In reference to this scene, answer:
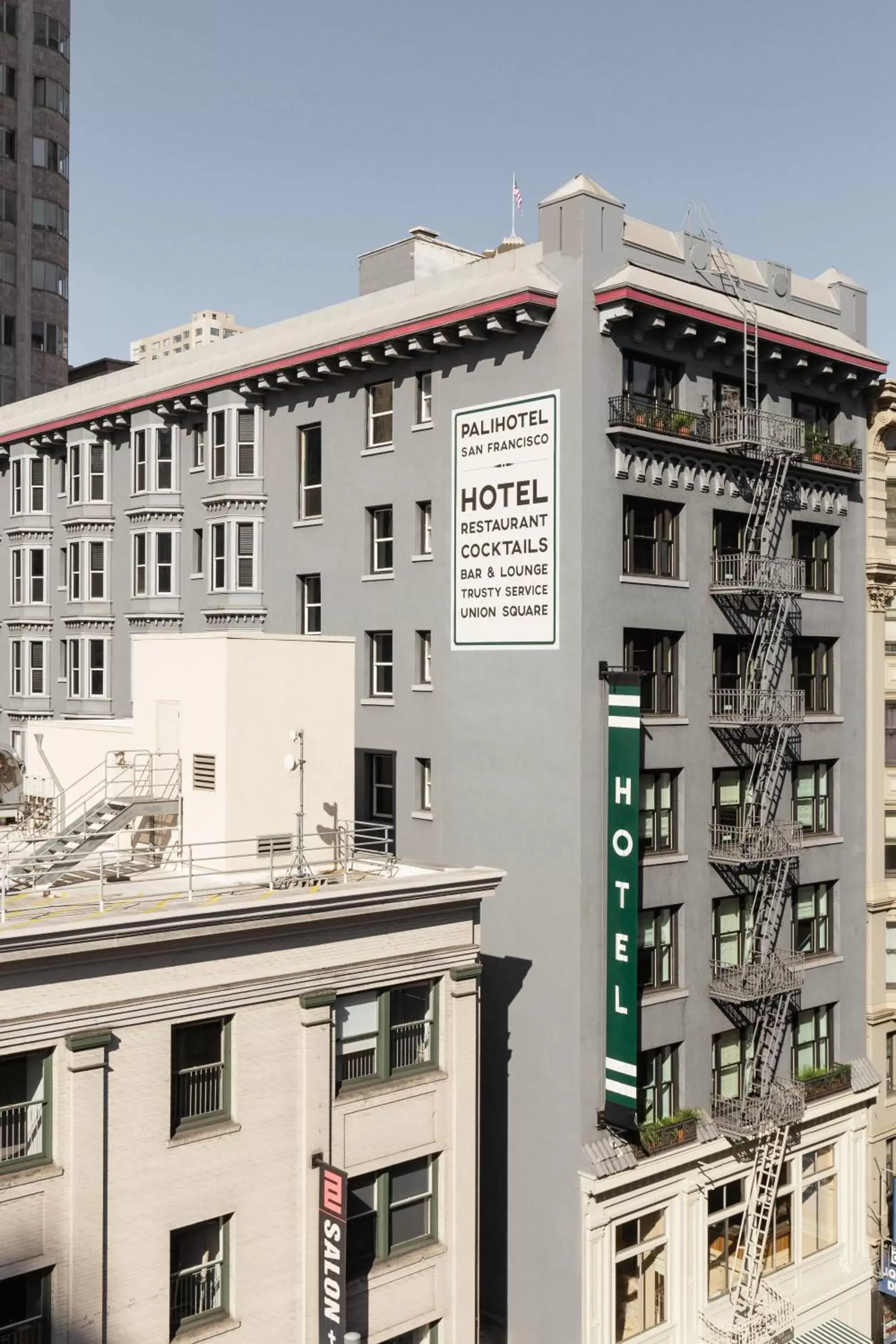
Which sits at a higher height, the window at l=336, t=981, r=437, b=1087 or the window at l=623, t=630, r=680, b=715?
the window at l=623, t=630, r=680, b=715

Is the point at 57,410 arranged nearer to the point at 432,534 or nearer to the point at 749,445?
the point at 432,534

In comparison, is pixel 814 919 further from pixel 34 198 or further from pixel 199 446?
pixel 34 198

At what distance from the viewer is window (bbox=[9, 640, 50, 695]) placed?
1994 inches

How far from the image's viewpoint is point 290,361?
128 feet

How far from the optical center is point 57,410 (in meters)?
50.2

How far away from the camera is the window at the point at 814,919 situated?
3931 centimetres

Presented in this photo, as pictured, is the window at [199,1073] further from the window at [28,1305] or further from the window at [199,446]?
the window at [199,446]

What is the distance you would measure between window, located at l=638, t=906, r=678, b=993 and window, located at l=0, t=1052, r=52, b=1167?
17.2m

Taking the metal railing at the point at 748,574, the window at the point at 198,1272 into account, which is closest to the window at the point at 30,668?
the metal railing at the point at 748,574

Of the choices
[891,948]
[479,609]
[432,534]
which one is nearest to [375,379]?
[432,534]

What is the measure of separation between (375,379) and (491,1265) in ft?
80.0

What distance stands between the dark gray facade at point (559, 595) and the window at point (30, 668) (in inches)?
388

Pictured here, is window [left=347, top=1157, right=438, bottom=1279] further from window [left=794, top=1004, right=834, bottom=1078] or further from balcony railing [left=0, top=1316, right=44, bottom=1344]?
window [left=794, top=1004, right=834, bottom=1078]

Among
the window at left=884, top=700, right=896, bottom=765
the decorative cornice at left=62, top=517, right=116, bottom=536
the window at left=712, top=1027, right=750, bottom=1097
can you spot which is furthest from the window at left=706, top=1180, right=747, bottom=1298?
the decorative cornice at left=62, top=517, right=116, bottom=536
